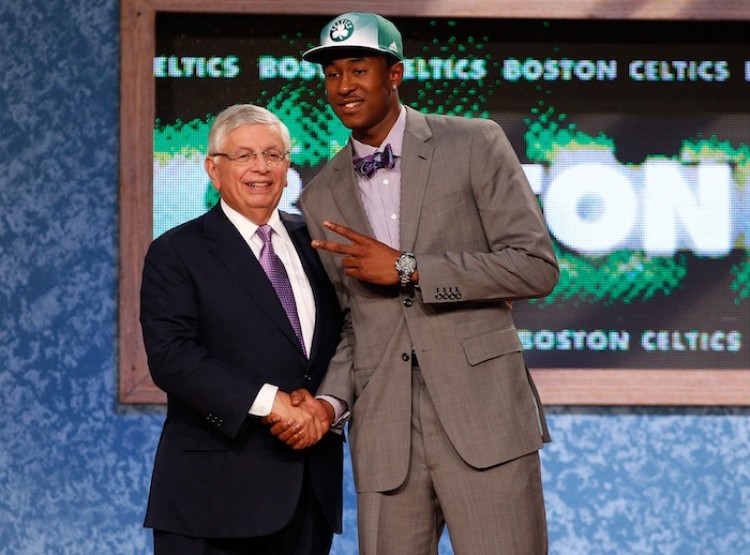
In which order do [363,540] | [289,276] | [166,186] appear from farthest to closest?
1. [166,186]
2. [289,276]
3. [363,540]

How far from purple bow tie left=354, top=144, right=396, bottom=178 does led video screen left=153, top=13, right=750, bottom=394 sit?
48.4 inches

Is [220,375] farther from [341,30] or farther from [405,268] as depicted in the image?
[341,30]

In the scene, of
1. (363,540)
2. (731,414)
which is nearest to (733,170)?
(731,414)

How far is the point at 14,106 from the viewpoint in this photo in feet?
12.3

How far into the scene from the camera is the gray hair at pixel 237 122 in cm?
265

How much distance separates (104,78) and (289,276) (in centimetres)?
141

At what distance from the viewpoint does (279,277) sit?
2.64 metres

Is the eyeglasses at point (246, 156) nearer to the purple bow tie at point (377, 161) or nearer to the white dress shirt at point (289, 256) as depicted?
the white dress shirt at point (289, 256)

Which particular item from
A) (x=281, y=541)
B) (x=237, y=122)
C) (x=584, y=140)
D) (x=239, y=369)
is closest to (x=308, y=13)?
(x=584, y=140)

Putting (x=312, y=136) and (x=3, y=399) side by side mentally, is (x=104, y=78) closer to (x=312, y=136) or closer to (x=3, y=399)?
(x=312, y=136)

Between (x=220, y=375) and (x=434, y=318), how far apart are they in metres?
0.47

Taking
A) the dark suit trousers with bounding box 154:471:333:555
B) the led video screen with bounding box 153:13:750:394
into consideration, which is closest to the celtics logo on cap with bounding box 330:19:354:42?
the dark suit trousers with bounding box 154:471:333:555

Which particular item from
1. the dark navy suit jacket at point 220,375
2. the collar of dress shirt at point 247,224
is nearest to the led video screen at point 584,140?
the collar of dress shirt at point 247,224

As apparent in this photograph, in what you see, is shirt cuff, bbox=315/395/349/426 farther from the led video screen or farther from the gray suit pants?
the led video screen
